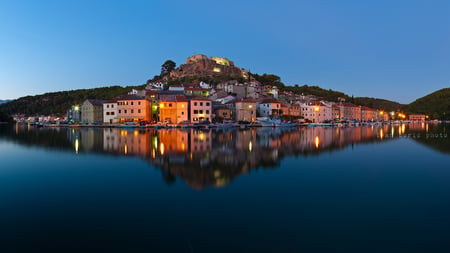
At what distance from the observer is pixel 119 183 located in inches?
333

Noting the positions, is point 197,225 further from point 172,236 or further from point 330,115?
point 330,115

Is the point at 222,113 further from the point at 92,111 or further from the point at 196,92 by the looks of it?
the point at 92,111

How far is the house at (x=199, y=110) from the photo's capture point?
4922cm

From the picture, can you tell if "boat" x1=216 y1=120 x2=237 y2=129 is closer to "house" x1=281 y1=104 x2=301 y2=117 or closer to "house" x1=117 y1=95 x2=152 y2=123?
"house" x1=117 y1=95 x2=152 y2=123

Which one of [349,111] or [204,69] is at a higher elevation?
[204,69]

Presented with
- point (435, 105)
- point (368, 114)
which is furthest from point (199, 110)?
point (435, 105)

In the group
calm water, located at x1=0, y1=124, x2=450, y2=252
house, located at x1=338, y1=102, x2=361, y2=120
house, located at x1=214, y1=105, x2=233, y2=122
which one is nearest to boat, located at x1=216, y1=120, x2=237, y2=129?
house, located at x1=214, y1=105, x2=233, y2=122

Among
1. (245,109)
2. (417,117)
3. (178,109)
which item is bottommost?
(417,117)

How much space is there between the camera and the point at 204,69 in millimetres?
96688

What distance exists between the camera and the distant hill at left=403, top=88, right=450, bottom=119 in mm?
111275

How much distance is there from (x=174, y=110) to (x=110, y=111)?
13114 mm

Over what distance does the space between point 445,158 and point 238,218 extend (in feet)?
43.8

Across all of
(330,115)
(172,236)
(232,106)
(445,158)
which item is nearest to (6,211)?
(172,236)

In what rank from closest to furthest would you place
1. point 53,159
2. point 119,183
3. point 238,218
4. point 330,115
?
point 238,218, point 119,183, point 53,159, point 330,115
